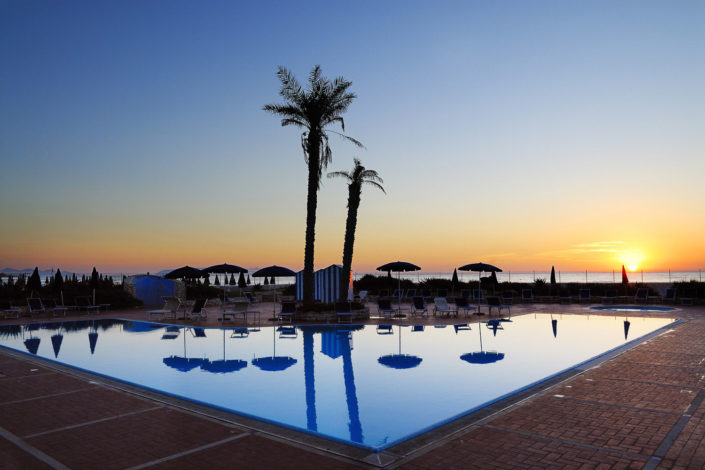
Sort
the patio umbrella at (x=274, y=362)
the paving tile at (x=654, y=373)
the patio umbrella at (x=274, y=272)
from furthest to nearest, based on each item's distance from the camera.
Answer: the patio umbrella at (x=274, y=272) → the patio umbrella at (x=274, y=362) → the paving tile at (x=654, y=373)

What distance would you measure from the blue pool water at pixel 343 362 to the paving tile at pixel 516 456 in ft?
1.99

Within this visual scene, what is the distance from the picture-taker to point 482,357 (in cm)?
1098

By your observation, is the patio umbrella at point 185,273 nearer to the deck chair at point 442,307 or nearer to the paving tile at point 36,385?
the deck chair at point 442,307

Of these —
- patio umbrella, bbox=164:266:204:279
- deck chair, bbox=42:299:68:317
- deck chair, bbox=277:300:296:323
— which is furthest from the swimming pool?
deck chair, bbox=42:299:68:317

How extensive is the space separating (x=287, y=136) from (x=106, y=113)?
7.31m

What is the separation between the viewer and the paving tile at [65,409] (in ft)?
18.4

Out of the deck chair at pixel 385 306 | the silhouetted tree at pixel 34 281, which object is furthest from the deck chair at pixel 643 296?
the silhouetted tree at pixel 34 281

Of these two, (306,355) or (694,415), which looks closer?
(694,415)

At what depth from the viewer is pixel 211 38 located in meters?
16.5

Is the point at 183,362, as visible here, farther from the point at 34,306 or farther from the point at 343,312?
the point at 34,306

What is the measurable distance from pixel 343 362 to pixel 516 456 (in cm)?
667

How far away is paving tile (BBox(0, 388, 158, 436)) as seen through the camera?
5602 mm

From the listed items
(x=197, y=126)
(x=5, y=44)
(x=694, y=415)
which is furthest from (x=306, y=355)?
(x=5, y=44)

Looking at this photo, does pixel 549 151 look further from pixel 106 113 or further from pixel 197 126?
pixel 106 113
